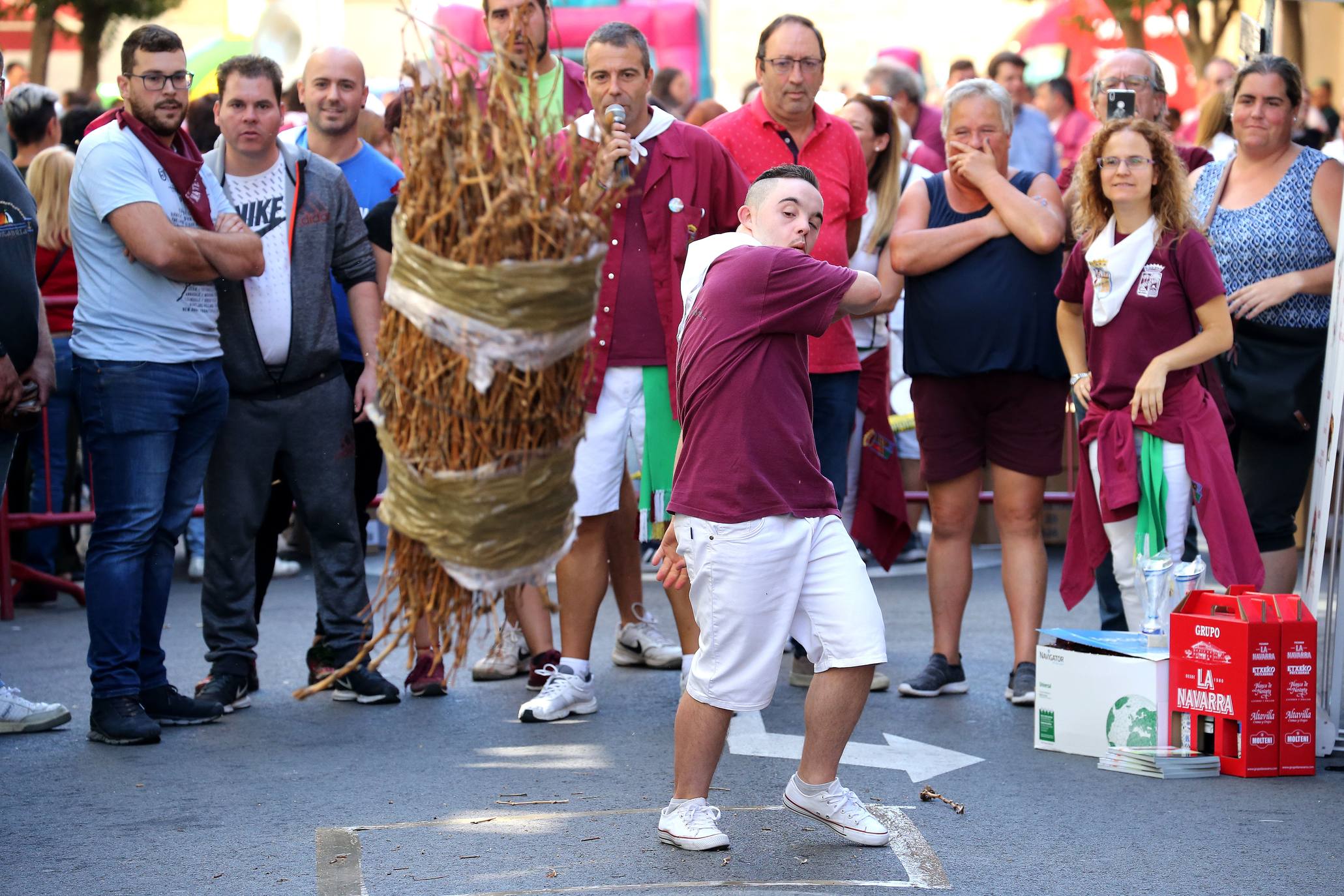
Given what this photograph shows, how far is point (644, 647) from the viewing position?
22.3 ft

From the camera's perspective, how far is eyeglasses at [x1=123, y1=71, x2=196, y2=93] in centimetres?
557

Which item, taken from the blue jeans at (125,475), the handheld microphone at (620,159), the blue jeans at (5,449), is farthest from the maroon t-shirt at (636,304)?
the blue jeans at (5,449)

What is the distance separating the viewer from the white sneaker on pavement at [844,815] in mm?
4480

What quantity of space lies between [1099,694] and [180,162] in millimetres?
3578

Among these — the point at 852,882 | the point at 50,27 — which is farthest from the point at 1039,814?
the point at 50,27

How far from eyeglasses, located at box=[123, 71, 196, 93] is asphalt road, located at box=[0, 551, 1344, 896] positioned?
2240mm

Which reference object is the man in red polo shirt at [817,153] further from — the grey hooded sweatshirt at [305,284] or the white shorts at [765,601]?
the white shorts at [765,601]

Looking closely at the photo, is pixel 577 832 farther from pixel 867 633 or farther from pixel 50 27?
pixel 50 27

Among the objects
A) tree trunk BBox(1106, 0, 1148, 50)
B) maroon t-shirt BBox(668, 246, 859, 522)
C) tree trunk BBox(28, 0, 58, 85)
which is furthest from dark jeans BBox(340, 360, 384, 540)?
tree trunk BBox(1106, 0, 1148, 50)

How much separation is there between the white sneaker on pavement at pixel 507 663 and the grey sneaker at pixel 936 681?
1537 millimetres

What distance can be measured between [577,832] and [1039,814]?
135 centimetres

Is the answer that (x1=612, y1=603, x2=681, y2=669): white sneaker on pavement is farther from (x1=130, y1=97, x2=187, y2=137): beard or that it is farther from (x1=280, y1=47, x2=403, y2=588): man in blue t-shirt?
(x1=130, y1=97, x2=187, y2=137): beard

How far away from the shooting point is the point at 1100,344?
5859 millimetres

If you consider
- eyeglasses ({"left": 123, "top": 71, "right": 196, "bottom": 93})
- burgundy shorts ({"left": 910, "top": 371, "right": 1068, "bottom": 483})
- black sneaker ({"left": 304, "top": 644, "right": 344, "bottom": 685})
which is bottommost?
black sneaker ({"left": 304, "top": 644, "right": 344, "bottom": 685})
